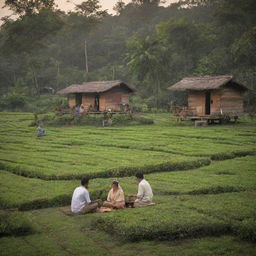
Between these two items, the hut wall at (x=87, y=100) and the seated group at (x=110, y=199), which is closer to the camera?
the seated group at (x=110, y=199)

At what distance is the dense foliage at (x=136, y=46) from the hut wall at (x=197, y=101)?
10500 mm

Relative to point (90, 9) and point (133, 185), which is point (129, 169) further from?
point (90, 9)

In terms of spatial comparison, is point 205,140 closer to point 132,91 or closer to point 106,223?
point 106,223

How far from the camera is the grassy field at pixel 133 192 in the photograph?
9961 millimetres

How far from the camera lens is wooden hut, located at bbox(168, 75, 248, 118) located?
37.0 m

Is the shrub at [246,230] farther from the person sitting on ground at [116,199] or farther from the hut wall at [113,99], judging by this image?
the hut wall at [113,99]

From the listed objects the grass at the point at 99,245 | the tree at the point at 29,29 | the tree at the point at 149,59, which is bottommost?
the grass at the point at 99,245

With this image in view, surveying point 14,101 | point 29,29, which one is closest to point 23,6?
point 29,29

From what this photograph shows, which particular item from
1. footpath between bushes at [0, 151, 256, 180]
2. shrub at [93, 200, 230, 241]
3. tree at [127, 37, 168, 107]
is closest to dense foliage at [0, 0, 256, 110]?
tree at [127, 37, 168, 107]

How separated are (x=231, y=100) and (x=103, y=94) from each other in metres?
14.0

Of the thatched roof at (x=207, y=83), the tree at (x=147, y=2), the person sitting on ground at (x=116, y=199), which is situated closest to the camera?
the person sitting on ground at (x=116, y=199)

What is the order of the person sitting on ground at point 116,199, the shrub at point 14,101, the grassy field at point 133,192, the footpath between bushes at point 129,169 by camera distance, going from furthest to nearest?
the shrub at point 14,101
the footpath between bushes at point 129,169
the person sitting on ground at point 116,199
the grassy field at point 133,192

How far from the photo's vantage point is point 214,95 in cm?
3762

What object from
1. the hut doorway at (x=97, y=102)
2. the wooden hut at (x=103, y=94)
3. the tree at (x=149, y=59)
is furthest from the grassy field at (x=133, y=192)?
the tree at (x=149, y=59)
